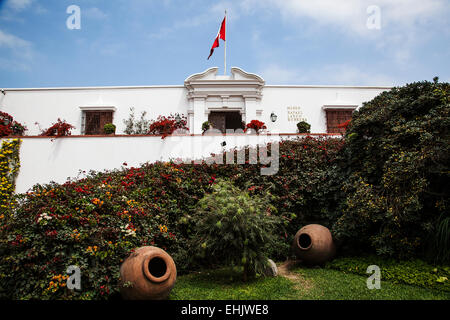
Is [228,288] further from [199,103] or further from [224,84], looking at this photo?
[224,84]

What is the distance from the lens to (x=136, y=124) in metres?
12.2

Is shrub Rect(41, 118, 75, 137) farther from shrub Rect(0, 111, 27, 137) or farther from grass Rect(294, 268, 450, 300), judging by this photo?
grass Rect(294, 268, 450, 300)

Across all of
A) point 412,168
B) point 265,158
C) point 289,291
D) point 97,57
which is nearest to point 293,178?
point 265,158

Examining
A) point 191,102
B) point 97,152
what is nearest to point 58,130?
point 97,152

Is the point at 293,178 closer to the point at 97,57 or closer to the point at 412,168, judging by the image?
the point at 412,168

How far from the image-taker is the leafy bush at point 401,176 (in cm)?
508

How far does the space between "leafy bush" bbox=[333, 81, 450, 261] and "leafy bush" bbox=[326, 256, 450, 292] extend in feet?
0.72

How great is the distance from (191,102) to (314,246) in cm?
838

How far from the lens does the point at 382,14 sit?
26.5 feet

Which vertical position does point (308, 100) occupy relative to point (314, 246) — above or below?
above

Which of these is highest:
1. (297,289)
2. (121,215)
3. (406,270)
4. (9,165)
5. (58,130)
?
(58,130)

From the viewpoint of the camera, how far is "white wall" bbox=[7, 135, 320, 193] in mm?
8961

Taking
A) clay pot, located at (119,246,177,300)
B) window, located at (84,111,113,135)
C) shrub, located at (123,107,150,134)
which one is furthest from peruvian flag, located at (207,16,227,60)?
clay pot, located at (119,246,177,300)

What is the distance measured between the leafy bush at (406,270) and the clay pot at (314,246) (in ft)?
0.97
